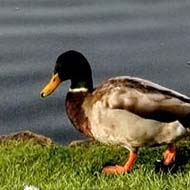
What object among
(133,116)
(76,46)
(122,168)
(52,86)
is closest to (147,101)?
(133,116)

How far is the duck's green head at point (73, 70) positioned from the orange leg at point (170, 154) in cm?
61

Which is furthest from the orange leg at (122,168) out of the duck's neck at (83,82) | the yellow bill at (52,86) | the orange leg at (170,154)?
the yellow bill at (52,86)

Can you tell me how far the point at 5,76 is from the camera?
270 inches

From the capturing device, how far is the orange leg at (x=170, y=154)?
16.4 feet

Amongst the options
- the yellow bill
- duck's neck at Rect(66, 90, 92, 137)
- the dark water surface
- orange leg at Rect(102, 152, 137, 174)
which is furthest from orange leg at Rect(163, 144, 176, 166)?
the dark water surface

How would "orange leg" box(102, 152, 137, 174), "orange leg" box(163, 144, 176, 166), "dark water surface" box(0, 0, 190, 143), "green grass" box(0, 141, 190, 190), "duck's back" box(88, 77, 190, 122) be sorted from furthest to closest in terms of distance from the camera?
"dark water surface" box(0, 0, 190, 143)
"orange leg" box(163, 144, 176, 166)
"orange leg" box(102, 152, 137, 174)
"duck's back" box(88, 77, 190, 122)
"green grass" box(0, 141, 190, 190)

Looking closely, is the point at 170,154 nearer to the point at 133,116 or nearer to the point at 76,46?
the point at 133,116

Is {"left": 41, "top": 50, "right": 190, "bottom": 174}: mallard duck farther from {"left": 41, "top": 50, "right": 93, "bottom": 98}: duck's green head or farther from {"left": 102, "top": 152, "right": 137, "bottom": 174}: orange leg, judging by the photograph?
{"left": 41, "top": 50, "right": 93, "bottom": 98}: duck's green head

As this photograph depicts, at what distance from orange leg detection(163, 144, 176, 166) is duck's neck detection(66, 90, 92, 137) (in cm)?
50

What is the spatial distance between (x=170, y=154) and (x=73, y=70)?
79 centimetres

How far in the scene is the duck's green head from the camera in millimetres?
5074

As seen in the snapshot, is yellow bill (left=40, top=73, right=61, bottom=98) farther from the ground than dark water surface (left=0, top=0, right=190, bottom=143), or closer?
farther from the ground

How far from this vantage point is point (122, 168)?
489cm

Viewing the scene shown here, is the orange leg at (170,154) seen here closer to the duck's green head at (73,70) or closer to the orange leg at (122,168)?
the orange leg at (122,168)
